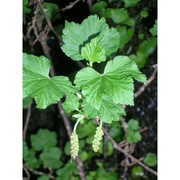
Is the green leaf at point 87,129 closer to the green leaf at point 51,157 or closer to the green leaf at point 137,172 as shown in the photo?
the green leaf at point 51,157

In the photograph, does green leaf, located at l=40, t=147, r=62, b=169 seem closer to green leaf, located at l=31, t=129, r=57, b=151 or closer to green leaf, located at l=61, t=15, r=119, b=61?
green leaf, located at l=31, t=129, r=57, b=151

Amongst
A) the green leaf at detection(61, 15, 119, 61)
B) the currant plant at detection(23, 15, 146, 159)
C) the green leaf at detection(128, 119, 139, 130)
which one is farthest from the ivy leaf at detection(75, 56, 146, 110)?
the green leaf at detection(128, 119, 139, 130)

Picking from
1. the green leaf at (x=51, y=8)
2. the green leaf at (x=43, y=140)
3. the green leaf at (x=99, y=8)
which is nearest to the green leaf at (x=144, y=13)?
the green leaf at (x=99, y=8)

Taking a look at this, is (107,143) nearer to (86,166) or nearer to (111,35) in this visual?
(86,166)

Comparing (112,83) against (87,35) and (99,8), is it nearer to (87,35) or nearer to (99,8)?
(87,35)

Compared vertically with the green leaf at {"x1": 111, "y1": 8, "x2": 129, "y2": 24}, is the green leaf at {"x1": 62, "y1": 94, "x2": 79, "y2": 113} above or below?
below
